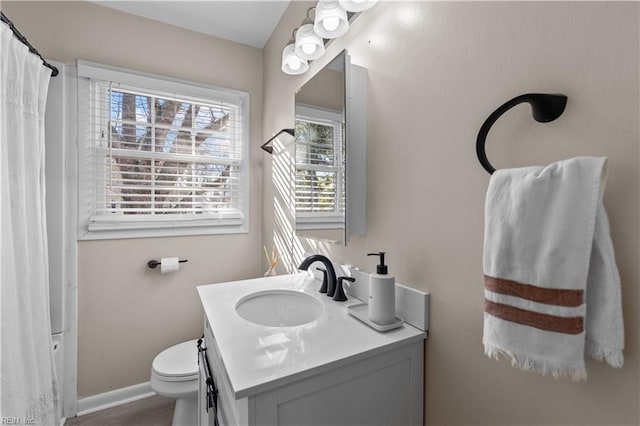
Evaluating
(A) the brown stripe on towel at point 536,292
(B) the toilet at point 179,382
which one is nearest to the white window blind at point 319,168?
(A) the brown stripe on towel at point 536,292

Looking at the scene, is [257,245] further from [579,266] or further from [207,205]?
[579,266]

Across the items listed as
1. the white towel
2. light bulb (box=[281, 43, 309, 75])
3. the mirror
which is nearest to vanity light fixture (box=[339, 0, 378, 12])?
the mirror

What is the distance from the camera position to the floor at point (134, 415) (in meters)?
1.68

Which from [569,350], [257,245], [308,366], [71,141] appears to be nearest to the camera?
[569,350]

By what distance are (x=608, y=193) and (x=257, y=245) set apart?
2019 mm

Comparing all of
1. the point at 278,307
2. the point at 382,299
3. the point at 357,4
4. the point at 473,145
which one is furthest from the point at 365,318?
the point at 357,4

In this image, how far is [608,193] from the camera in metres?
0.53

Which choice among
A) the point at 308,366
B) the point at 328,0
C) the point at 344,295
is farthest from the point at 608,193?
the point at 328,0

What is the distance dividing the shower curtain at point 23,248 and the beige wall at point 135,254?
33cm

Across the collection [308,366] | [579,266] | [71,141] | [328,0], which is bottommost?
[308,366]

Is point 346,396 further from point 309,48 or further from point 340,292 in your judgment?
point 309,48

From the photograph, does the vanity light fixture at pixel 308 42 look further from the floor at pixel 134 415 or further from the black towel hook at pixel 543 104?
the floor at pixel 134 415

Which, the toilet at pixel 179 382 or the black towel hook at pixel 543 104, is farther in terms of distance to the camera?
the toilet at pixel 179 382

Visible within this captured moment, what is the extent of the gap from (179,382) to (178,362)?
0.46ft
